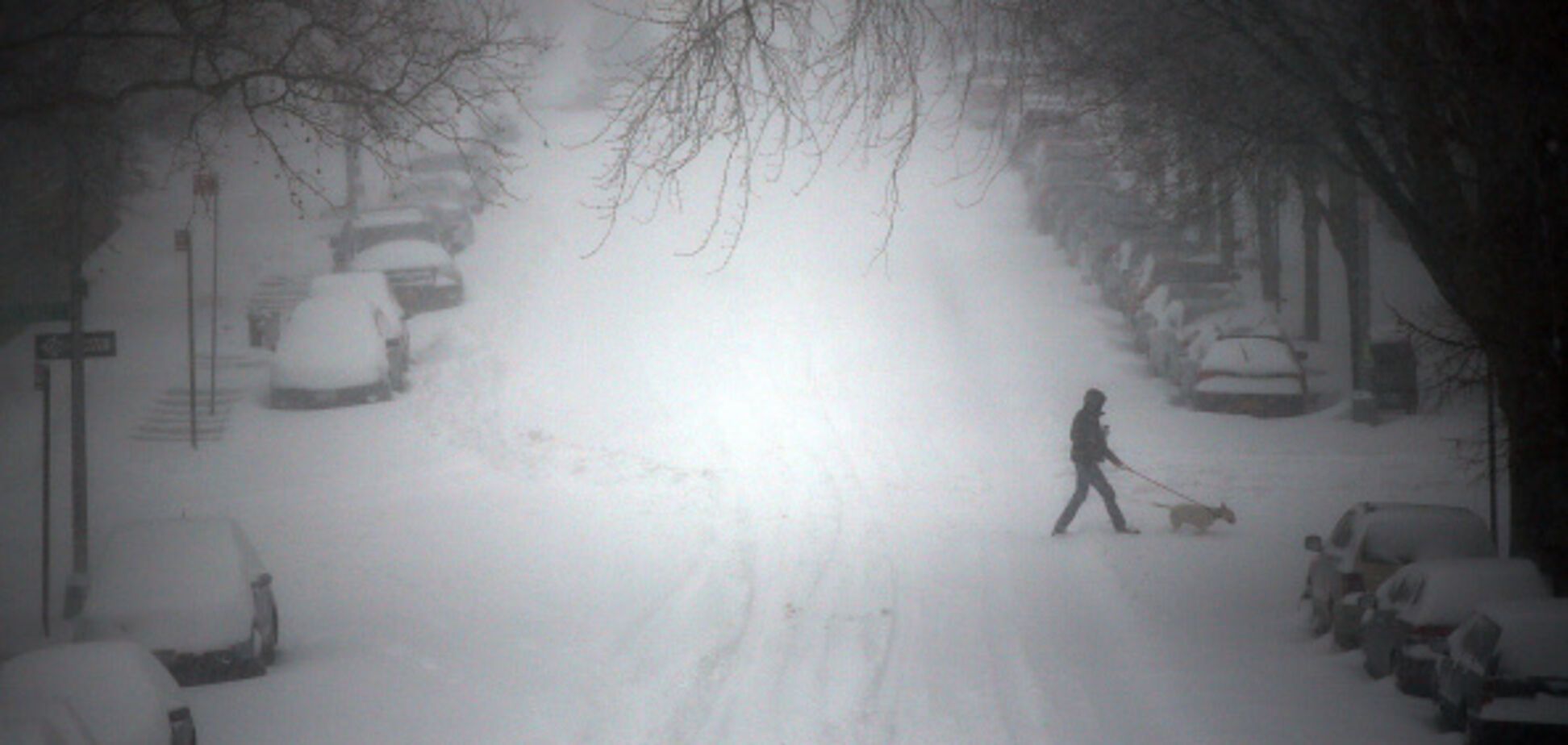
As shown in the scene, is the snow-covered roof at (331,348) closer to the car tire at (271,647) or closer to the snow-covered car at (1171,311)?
the snow-covered car at (1171,311)

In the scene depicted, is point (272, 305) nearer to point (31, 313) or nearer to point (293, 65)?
point (31, 313)

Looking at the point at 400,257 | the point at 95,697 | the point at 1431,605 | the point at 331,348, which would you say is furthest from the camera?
the point at 400,257

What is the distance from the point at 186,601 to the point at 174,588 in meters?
0.25

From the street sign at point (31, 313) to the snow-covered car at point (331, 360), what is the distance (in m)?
8.83

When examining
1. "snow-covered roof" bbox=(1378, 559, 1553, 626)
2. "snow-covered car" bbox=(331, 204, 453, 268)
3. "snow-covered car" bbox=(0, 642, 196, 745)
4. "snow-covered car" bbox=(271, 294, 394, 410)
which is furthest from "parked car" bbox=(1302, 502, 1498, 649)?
"snow-covered car" bbox=(331, 204, 453, 268)

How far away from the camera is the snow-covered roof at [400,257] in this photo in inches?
1467

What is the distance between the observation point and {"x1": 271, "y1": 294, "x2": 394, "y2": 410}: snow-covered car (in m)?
29.4

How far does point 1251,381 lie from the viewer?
92.8 ft

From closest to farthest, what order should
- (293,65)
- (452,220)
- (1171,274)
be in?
(293,65) → (1171,274) → (452,220)

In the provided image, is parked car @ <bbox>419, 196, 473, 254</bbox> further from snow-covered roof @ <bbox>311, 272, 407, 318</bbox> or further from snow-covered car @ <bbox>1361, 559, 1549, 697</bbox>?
snow-covered car @ <bbox>1361, 559, 1549, 697</bbox>

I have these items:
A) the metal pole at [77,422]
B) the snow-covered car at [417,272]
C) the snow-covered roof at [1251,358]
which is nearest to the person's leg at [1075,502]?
the snow-covered roof at [1251,358]

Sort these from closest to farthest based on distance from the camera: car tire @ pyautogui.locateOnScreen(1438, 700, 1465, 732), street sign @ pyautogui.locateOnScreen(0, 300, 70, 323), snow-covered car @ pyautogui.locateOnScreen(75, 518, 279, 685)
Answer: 1. car tire @ pyautogui.locateOnScreen(1438, 700, 1465, 732)
2. snow-covered car @ pyautogui.locateOnScreen(75, 518, 279, 685)
3. street sign @ pyautogui.locateOnScreen(0, 300, 70, 323)

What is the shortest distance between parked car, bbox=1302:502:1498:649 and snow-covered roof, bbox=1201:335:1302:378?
42.9 ft

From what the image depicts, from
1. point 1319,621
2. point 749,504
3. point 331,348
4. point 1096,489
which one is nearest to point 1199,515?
point 1096,489
